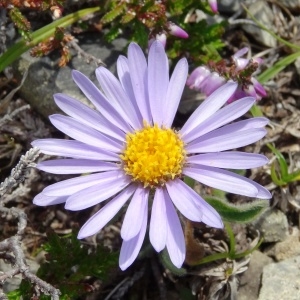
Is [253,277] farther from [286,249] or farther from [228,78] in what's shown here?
[228,78]

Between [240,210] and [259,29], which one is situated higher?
[259,29]

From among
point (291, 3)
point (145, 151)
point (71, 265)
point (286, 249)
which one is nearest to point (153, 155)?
point (145, 151)

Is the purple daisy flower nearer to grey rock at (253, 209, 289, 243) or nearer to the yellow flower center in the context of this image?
the yellow flower center

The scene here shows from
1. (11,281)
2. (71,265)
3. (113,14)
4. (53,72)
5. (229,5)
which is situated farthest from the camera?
(229,5)

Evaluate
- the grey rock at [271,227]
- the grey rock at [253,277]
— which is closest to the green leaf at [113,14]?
the grey rock at [271,227]

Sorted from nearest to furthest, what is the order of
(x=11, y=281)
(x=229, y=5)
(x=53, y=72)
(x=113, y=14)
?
(x=11, y=281)
(x=113, y=14)
(x=53, y=72)
(x=229, y=5)

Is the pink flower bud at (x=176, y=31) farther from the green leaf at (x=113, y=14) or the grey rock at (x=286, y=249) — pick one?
the grey rock at (x=286, y=249)

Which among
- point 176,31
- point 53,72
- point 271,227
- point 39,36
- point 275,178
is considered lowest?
point 271,227

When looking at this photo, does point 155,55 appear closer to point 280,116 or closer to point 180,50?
point 180,50
